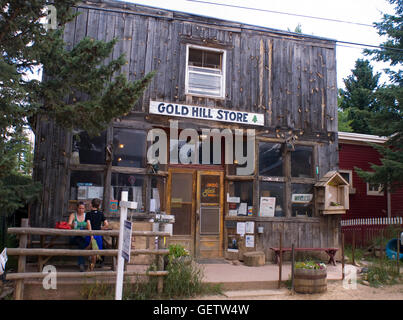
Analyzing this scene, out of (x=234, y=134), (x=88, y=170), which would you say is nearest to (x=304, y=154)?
(x=234, y=134)

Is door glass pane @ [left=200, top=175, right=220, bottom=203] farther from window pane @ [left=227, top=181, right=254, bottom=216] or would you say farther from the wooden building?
window pane @ [left=227, top=181, right=254, bottom=216]

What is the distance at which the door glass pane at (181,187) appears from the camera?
10.6 m

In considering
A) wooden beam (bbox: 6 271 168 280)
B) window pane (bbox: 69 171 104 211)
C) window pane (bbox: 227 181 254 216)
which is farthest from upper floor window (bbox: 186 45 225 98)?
wooden beam (bbox: 6 271 168 280)

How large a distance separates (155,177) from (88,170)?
1712 mm

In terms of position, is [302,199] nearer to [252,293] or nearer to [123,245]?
[252,293]

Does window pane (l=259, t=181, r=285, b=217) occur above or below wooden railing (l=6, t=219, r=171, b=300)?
above

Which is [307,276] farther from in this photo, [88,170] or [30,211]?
[30,211]

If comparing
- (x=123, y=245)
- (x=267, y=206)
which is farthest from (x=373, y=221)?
(x=123, y=245)

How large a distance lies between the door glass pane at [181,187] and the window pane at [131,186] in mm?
1071

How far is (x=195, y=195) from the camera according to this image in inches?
420

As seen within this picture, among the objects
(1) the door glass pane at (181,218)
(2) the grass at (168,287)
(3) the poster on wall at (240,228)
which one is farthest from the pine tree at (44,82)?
(3) the poster on wall at (240,228)

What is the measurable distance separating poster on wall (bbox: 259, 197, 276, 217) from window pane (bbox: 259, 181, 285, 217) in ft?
0.38
